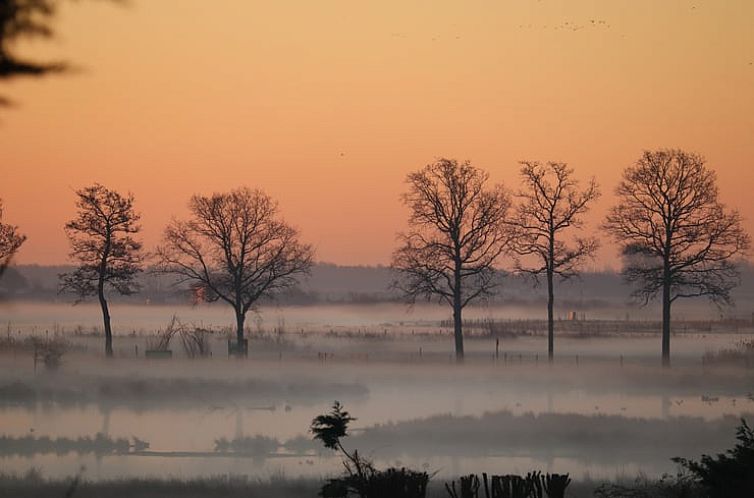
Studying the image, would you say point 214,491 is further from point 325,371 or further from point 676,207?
point 676,207

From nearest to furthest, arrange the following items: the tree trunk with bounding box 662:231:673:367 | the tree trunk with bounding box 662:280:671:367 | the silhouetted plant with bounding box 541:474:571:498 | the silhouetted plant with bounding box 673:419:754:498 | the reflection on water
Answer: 1. the silhouetted plant with bounding box 673:419:754:498
2. the silhouetted plant with bounding box 541:474:571:498
3. the reflection on water
4. the tree trunk with bounding box 662:231:673:367
5. the tree trunk with bounding box 662:280:671:367

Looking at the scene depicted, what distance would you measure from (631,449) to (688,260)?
19815 millimetres

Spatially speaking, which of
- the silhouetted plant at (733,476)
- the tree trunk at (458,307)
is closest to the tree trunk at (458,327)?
the tree trunk at (458,307)

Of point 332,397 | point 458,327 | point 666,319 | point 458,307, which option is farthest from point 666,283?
point 332,397

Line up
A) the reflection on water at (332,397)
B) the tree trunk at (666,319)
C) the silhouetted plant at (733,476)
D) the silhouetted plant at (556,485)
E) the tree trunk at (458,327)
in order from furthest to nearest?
the tree trunk at (458,327)
the tree trunk at (666,319)
the reflection on water at (332,397)
the silhouetted plant at (556,485)
the silhouetted plant at (733,476)

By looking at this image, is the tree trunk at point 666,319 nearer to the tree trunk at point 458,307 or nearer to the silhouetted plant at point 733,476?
the tree trunk at point 458,307

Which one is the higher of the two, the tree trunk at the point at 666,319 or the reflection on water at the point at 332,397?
the tree trunk at the point at 666,319

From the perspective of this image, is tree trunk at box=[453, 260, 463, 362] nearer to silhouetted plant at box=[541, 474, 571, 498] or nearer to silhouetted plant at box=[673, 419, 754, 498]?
silhouetted plant at box=[541, 474, 571, 498]

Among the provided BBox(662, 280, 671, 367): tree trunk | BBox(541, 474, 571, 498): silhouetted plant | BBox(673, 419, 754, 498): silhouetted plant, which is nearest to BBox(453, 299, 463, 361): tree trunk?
BBox(662, 280, 671, 367): tree trunk

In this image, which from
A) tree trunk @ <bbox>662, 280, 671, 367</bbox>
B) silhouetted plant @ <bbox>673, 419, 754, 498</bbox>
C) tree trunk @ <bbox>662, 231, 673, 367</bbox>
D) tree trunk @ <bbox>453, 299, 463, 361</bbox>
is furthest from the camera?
tree trunk @ <bbox>453, 299, 463, 361</bbox>

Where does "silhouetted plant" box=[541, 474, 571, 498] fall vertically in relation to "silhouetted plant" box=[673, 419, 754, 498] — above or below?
below

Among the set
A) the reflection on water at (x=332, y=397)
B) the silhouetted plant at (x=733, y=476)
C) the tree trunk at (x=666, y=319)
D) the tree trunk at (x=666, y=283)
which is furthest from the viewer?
the tree trunk at (x=666, y=319)

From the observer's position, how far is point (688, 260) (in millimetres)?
47688

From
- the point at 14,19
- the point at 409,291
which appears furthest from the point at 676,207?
the point at 14,19
